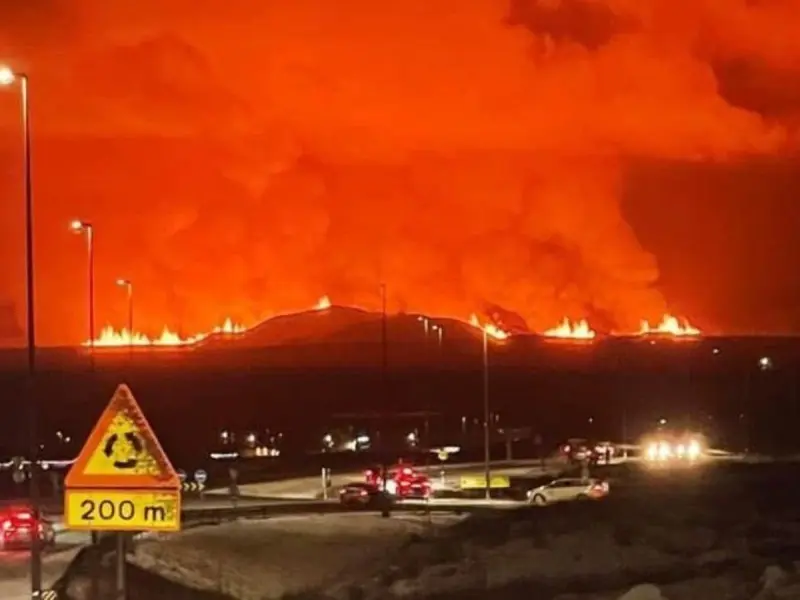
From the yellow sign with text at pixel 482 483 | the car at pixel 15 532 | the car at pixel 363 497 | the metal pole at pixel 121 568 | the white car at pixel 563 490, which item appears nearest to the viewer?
the metal pole at pixel 121 568

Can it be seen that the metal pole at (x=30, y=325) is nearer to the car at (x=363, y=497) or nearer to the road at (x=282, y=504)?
the road at (x=282, y=504)

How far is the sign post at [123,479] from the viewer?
1084cm

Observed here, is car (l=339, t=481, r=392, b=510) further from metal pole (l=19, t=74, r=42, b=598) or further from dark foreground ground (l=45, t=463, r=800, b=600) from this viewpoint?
metal pole (l=19, t=74, r=42, b=598)

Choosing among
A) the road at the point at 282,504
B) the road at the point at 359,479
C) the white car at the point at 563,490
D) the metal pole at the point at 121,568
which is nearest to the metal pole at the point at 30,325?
the road at the point at 282,504

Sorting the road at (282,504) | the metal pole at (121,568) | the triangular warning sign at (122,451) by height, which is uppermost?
the triangular warning sign at (122,451)

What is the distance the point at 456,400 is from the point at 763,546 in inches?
5492

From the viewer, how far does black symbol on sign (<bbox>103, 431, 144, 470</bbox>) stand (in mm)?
10922

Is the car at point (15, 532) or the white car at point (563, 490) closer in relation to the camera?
the car at point (15, 532)

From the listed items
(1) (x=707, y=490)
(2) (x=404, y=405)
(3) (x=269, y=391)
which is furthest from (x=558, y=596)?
(3) (x=269, y=391)

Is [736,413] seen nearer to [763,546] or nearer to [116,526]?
[763,546]

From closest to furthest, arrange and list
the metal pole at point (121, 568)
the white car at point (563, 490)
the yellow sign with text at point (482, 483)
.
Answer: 1. the metal pole at point (121, 568)
2. the white car at point (563, 490)
3. the yellow sign with text at point (482, 483)

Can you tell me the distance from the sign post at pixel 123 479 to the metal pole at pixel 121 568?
0.29 metres

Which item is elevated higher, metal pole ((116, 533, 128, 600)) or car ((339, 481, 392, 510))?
metal pole ((116, 533, 128, 600))

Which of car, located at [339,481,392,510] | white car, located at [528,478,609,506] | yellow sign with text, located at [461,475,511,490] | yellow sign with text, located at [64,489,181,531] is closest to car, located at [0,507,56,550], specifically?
car, located at [339,481,392,510]
